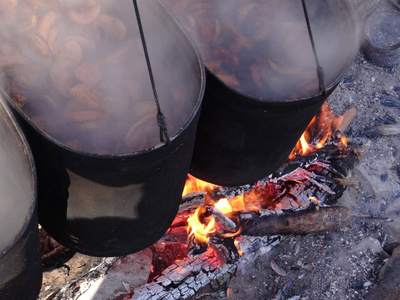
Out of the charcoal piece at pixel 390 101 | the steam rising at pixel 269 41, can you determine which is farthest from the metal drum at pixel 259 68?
the charcoal piece at pixel 390 101

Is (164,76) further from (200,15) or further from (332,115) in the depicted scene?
(332,115)

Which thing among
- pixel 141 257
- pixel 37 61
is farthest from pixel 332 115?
pixel 37 61

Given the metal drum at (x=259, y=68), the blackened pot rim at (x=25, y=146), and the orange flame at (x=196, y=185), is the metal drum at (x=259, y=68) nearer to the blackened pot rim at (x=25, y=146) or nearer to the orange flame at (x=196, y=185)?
the orange flame at (x=196, y=185)

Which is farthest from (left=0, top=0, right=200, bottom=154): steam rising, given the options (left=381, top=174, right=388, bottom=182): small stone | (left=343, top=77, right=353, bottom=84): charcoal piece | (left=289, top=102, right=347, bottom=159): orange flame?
(left=343, top=77, right=353, bottom=84): charcoal piece

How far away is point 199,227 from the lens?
Answer: 3.65 meters

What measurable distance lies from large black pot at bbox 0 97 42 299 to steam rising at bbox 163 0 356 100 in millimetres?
1244

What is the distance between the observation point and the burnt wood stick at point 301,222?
12.4 feet

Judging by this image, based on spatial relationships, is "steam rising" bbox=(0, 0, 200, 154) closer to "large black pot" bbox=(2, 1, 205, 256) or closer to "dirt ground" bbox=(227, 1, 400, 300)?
"large black pot" bbox=(2, 1, 205, 256)

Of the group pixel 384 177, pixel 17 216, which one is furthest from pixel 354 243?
pixel 17 216

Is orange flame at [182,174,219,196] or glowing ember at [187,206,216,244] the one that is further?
orange flame at [182,174,219,196]

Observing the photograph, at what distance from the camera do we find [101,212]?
2.58m

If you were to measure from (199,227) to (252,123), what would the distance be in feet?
3.74

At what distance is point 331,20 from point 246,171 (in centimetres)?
116

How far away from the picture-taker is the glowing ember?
11.8 ft
